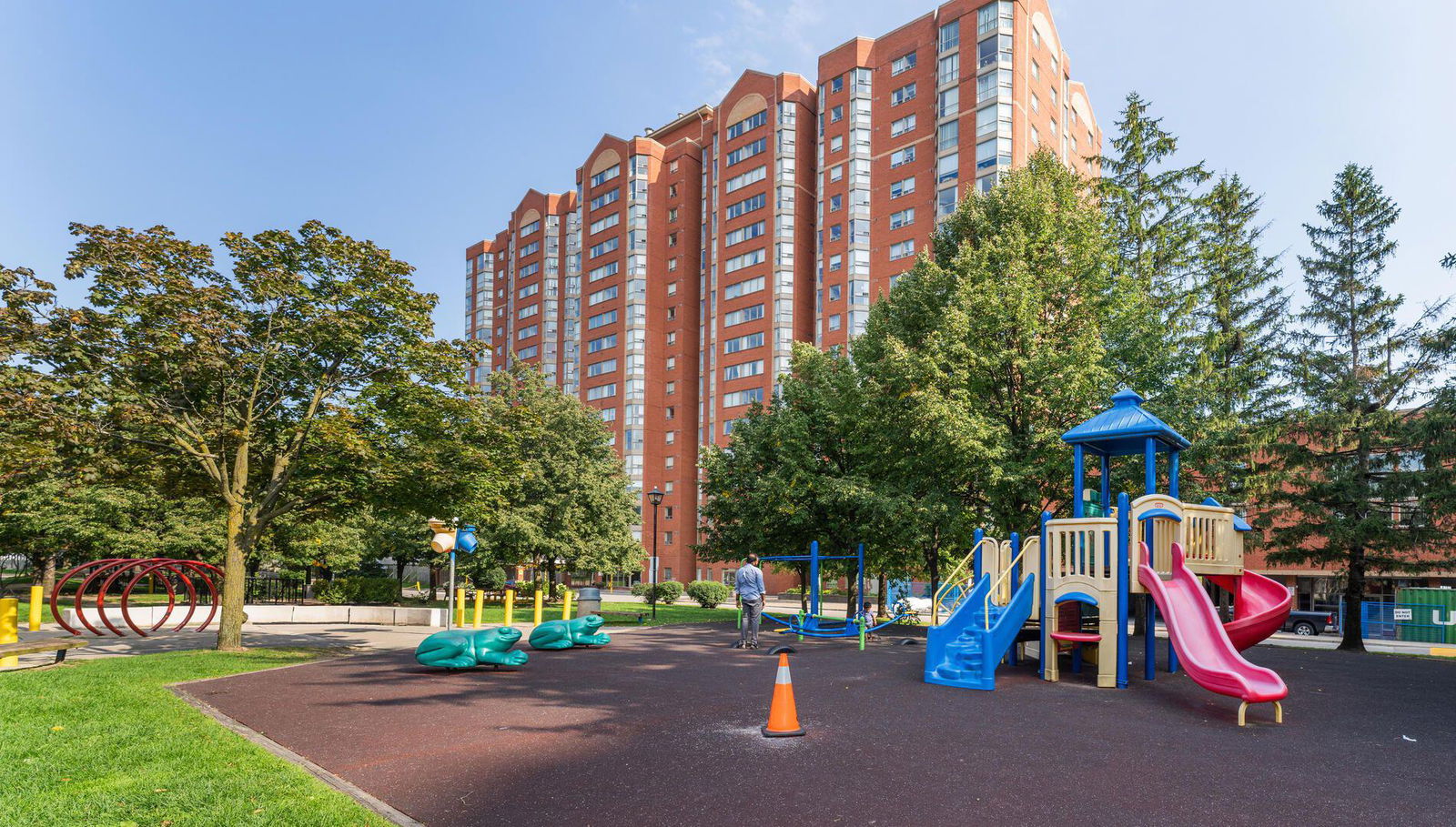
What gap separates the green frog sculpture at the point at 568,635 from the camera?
17.4 meters

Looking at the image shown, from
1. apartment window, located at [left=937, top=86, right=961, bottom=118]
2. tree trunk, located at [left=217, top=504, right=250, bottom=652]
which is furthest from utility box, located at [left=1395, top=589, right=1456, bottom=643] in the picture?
apartment window, located at [left=937, top=86, right=961, bottom=118]

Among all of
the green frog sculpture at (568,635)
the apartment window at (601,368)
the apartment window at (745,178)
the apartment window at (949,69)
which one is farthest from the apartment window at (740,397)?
the green frog sculpture at (568,635)

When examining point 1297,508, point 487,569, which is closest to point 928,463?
point 1297,508

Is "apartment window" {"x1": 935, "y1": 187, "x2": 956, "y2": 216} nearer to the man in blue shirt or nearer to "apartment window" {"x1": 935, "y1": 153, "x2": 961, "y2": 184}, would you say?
"apartment window" {"x1": 935, "y1": 153, "x2": 961, "y2": 184}

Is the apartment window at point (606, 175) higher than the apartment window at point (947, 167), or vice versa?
the apartment window at point (606, 175)

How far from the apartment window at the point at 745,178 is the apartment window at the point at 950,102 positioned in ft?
56.3

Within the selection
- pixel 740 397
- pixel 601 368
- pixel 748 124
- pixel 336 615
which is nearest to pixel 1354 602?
pixel 336 615

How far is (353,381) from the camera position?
1705 cm

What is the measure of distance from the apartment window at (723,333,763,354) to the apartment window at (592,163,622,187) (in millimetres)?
25362

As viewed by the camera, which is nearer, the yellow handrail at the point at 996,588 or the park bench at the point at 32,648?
the park bench at the point at 32,648

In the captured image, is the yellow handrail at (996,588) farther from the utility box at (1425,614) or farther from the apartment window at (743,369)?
the apartment window at (743,369)

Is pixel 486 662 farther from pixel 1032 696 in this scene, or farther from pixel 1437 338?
pixel 1437 338

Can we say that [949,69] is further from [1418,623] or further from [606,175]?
[1418,623]

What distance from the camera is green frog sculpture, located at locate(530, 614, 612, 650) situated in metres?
17.4
